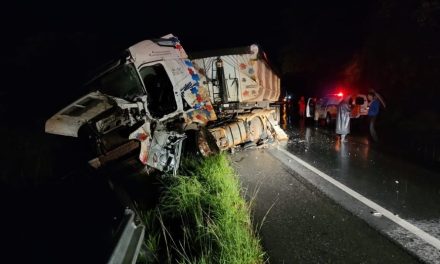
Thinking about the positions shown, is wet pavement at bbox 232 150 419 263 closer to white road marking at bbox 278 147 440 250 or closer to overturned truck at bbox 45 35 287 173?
white road marking at bbox 278 147 440 250

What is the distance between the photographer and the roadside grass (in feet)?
13.2

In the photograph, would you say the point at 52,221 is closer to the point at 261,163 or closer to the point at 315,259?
the point at 261,163

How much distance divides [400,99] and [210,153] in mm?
10402

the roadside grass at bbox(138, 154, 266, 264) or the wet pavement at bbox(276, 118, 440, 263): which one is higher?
the roadside grass at bbox(138, 154, 266, 264)

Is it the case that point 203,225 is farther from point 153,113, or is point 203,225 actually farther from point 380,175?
point 380,175

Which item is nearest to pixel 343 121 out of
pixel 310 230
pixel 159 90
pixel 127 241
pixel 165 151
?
pixel 159 90

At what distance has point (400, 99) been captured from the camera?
15766 millimetres

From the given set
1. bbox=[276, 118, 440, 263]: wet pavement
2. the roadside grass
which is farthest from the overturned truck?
bbox=[276, 118, 440, 263]: wet pavement

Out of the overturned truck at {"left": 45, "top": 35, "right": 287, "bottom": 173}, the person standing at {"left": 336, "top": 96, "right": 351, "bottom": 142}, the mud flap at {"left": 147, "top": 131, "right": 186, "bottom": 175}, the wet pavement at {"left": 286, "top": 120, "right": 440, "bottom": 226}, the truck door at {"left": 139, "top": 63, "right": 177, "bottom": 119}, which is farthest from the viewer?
the person standing at {"left": 336, "top": 96, "right": 351, "bottom": 142}

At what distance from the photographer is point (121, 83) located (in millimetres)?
7719

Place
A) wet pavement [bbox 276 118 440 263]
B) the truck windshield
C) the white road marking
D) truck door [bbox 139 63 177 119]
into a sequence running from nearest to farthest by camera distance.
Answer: the white road marking, wet pavement [bbox 276 118 440 263], the truck windshield, truck door [bbox 139 63 177 119]

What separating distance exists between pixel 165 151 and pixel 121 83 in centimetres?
169

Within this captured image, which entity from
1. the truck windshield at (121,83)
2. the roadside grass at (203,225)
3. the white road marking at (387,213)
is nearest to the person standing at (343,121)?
the white road marking at (387,213)

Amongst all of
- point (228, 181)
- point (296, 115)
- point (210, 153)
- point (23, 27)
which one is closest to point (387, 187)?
point (228, 181)
